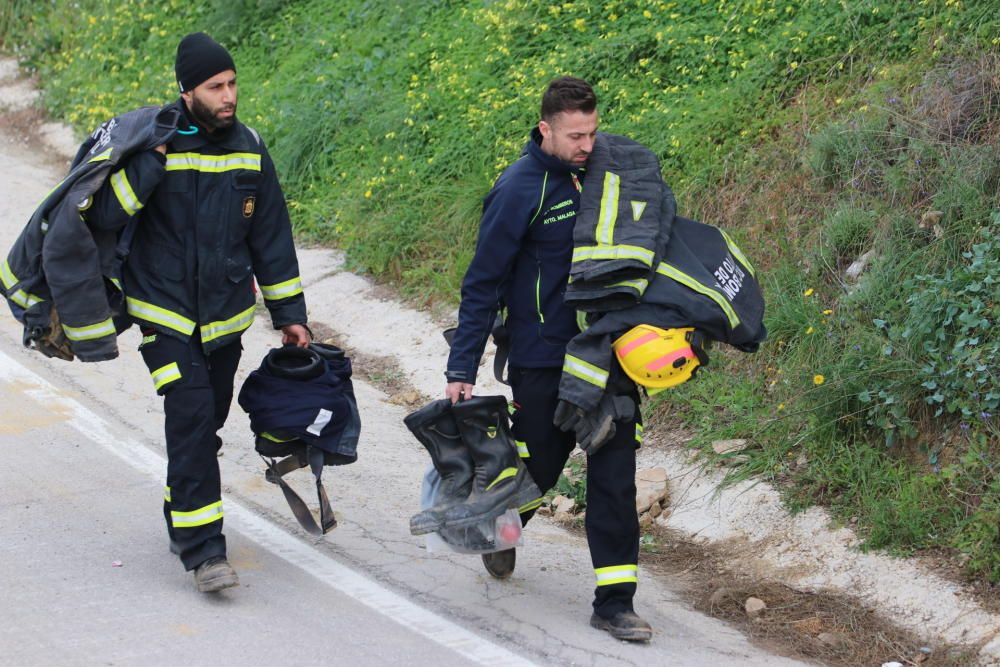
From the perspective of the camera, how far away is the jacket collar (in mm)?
4516

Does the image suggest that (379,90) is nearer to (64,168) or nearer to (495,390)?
(64,168)

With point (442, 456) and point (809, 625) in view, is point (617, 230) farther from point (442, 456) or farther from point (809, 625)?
point (809, 625)

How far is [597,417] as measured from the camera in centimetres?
449

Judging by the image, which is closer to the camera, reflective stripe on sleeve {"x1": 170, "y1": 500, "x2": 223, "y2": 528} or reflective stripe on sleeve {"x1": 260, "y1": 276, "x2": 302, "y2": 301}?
reflective stripe on sleeve {"x1": 170, "y1": 500, "x2": 223, "y2": 528}

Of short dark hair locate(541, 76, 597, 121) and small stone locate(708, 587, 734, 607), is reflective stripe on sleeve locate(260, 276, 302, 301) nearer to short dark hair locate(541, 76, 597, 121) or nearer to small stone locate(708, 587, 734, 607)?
short dark hair locate(541, 76, 597, 121)

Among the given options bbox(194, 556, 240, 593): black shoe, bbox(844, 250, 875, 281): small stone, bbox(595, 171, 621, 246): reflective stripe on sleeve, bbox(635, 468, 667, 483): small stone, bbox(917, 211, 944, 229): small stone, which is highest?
bbox(595, 171, 621, 246): reflective stripe on sleeve

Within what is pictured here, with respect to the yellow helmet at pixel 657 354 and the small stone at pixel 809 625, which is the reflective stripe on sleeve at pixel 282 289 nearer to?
the yellow helmet at pixel 657 354

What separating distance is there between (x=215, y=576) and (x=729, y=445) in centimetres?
265

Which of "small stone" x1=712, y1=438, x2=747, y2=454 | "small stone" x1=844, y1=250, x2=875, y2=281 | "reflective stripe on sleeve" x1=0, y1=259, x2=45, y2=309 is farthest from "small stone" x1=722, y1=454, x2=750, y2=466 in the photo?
"reflective stripe on sleeve" x1=0, y1=259, x2=45, y2=309

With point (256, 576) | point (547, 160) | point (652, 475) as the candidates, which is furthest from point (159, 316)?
point (652, 475)

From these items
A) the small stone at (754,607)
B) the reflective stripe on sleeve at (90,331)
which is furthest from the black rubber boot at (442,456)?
the small stone at (754,607)

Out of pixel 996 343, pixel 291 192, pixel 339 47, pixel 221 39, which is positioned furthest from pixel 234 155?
pixel 221 39

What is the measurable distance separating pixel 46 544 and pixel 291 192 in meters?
5.58

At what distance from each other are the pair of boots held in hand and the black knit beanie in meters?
1.45
